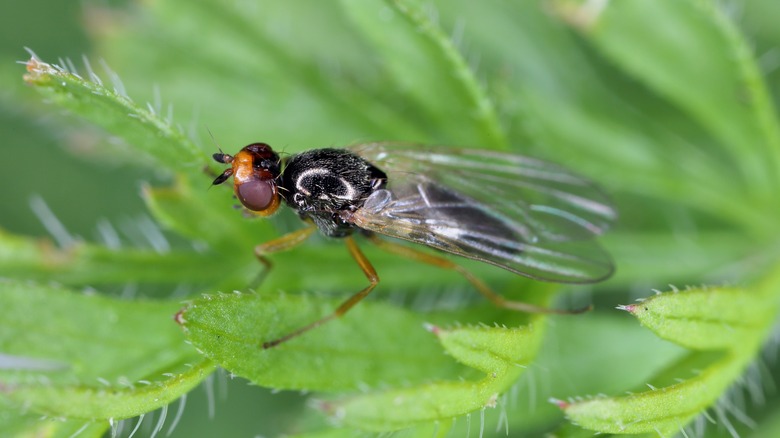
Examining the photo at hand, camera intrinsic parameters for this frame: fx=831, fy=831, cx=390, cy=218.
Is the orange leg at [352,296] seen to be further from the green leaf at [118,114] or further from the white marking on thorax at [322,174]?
the green leaf at [118,114]

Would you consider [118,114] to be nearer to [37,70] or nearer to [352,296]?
[37,70]

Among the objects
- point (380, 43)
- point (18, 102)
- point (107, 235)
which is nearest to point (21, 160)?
point (18, 102)

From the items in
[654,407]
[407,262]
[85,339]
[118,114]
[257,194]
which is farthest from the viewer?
[407,262]

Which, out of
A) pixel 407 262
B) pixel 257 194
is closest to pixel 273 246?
pixel 257 194

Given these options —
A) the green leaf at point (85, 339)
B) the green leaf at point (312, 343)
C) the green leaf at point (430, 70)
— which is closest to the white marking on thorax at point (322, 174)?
the green leaf at point (430, 70)

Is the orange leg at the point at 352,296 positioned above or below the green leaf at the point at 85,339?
above

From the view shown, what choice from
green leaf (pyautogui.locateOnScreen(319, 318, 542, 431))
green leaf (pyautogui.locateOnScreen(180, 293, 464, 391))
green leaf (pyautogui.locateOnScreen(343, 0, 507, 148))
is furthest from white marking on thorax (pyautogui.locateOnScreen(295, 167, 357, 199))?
green leaf (pyautogui.locateOnScreen(319, 318, 542, 431))
